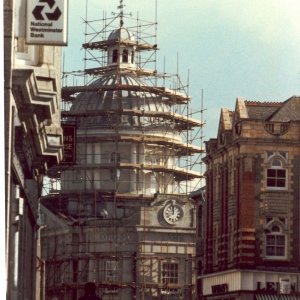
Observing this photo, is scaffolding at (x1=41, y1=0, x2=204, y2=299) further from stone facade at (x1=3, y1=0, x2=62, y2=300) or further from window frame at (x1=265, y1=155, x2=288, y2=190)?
stone facade at (x1=3, y1=0, x2=62, y2=300)

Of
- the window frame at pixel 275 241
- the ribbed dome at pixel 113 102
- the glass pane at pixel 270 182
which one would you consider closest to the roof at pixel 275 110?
the glass pane at pixel 270 182

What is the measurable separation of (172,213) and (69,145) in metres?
69.9

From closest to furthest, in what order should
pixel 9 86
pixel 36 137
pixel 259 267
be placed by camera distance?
pixel 9 86, pixel 36 137, pixel 259 267

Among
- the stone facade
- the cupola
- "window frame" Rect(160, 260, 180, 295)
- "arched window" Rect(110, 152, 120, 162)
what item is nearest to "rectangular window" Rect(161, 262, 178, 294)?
"window frame" Rect(160, 260, 180, 295)

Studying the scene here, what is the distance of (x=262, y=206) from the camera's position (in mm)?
90688

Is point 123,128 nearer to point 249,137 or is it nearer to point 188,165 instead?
point 188,165

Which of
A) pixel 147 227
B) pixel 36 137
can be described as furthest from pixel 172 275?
pixel 36 137

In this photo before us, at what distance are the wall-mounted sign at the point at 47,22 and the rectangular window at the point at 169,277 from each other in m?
97.5

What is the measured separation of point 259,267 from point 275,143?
7.11 metres

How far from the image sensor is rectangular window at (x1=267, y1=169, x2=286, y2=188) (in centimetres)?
9138

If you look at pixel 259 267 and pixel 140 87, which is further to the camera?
pixel 140 87

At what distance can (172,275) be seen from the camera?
12425cm

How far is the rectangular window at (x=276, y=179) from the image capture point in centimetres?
9138

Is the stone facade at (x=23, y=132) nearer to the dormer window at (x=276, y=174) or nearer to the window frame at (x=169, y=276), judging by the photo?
the dormer window at (x=276, y=174)
